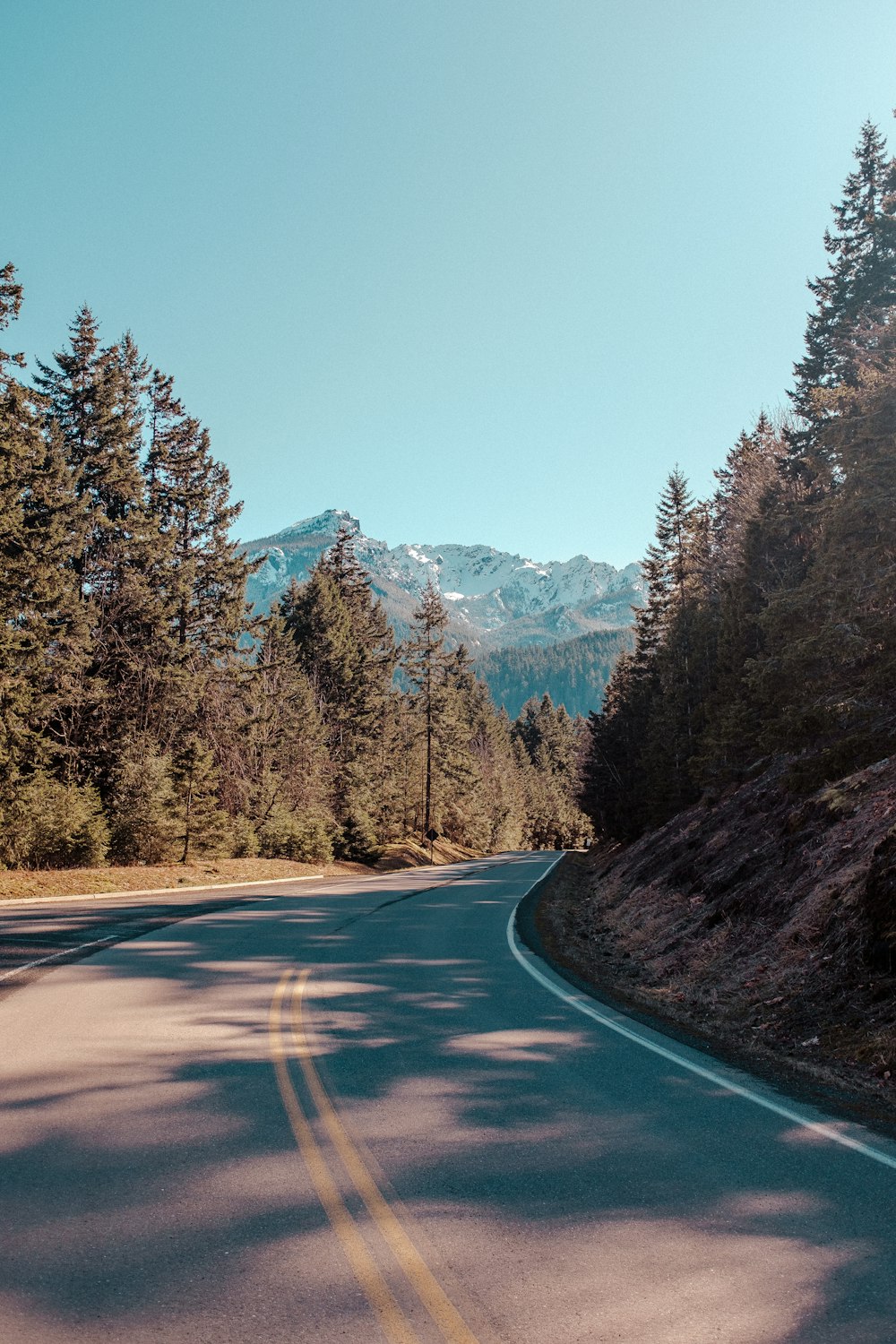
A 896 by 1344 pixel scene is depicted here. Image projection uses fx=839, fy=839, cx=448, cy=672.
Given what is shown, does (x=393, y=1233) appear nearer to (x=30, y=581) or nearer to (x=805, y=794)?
(x=805, y=794)

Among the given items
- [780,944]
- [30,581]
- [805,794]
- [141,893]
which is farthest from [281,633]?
[780,944]

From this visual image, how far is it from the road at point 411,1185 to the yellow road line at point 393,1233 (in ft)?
0.05

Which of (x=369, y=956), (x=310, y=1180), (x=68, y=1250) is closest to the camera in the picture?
(x=68, y=1250)

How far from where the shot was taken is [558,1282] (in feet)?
11.9

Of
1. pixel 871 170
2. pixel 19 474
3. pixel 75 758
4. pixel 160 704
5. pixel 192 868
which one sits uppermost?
pixel 871 170

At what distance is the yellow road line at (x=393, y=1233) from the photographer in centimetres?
330

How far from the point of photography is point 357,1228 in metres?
4.08

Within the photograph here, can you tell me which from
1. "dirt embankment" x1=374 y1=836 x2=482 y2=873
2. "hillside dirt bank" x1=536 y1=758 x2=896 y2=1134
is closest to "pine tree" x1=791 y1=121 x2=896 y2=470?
"hillside dirt bank" x1=536 y1=758 x2=896 y2=1134

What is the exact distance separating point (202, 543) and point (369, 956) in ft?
96.8

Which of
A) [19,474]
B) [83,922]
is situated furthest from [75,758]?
[83,922]

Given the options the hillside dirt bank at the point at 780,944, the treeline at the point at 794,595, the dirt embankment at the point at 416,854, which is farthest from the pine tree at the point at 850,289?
the dirt embankment at the point at 416,854

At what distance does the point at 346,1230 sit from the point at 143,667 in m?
31.9

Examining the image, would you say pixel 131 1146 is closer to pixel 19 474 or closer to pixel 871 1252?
pixel 871 1252

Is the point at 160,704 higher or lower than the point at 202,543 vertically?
lower
